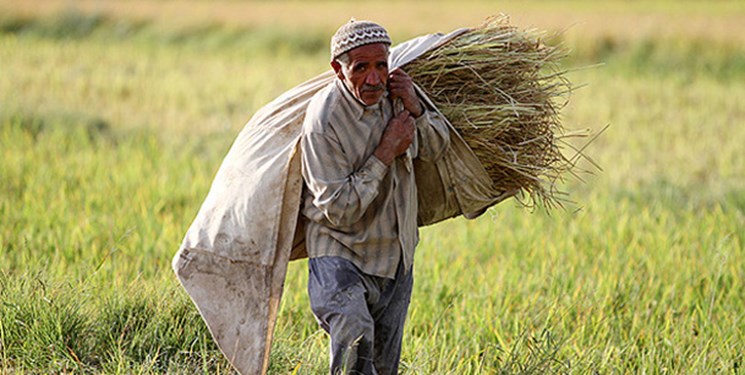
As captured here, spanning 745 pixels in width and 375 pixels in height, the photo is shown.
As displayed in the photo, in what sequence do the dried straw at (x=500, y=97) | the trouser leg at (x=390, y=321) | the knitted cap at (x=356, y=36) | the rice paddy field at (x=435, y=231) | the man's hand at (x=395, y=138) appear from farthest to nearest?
the rice paddy field at (x=435, y=231) < the dried straw at (x=500, y=97) < the trouser leg at (x=390, y=321) < the man's hand at (x=395, y=138) < the knitted cap at (x=356, y=36)

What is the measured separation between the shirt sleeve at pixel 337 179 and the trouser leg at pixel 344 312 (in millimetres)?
156

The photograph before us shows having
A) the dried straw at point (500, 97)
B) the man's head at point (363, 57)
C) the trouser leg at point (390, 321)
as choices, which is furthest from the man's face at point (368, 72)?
the trouser leg at point (390, 321)

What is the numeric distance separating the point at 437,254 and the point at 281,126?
256cm

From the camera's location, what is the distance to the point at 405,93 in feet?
10.9

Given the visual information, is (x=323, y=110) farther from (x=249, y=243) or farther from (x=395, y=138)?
(x=249, y=243)

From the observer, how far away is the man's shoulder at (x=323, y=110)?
3162 millimetres

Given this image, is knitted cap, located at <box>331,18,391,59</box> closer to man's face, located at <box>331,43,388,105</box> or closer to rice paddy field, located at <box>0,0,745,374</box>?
man's face, located at <box>331,43,388,105</box>

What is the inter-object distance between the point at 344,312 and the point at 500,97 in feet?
3.35

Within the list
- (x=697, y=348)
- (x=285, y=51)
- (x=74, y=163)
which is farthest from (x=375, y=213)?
(x=285, y=51)

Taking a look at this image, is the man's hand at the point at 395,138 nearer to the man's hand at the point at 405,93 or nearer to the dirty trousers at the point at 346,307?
the man's hand at the point at 405,93

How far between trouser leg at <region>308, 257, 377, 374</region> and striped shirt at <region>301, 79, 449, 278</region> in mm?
51

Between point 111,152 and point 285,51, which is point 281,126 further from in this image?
point 285,51

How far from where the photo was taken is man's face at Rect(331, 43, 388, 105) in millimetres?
3092

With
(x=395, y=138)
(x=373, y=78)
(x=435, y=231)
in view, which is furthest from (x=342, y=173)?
(x=435, y=231)
